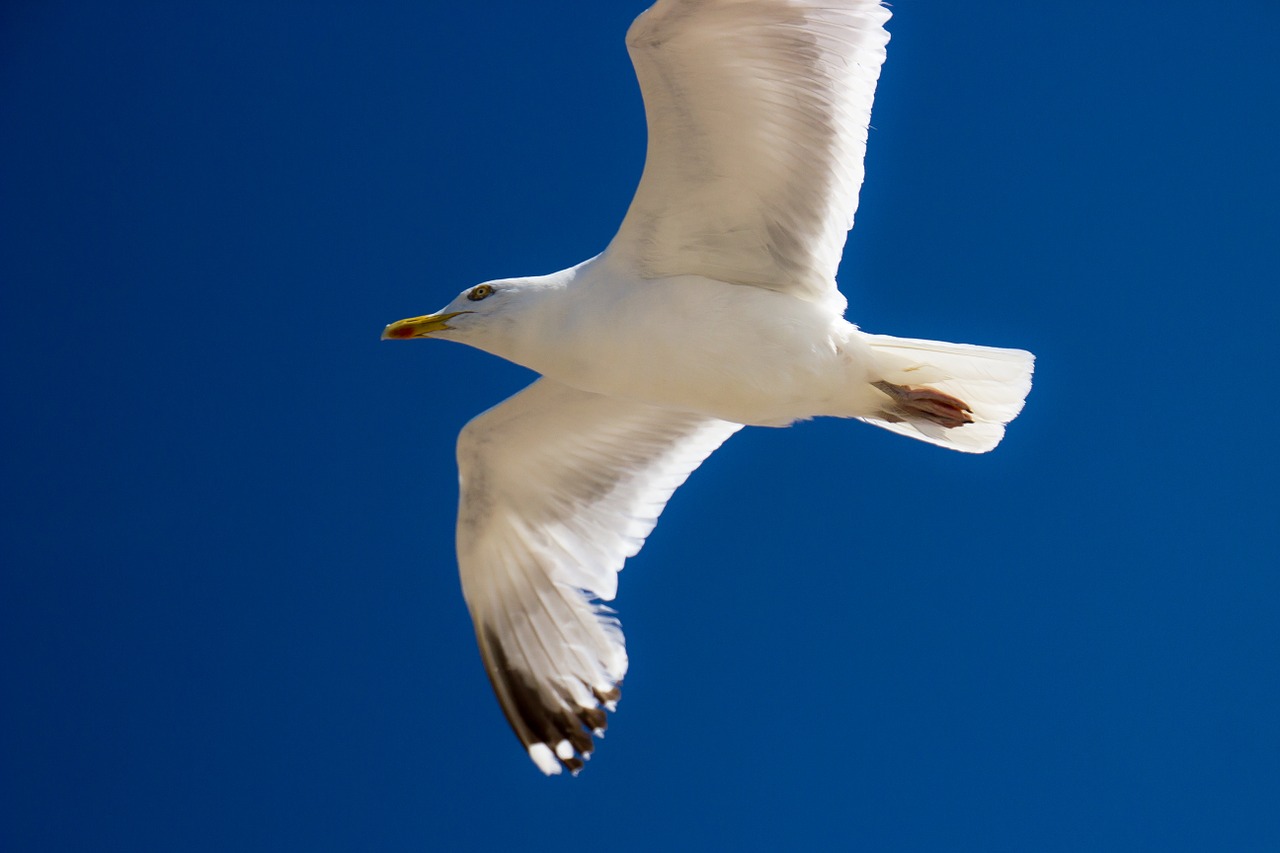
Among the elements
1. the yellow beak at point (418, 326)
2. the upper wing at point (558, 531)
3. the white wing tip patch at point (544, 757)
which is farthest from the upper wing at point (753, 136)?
the white wing tip patch at point (544, 757)

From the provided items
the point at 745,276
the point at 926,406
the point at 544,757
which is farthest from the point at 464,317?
the point at 544,757

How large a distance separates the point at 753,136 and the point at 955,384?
866mm

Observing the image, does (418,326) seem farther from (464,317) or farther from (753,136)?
(753,136)

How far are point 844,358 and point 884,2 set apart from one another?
3.05 feet

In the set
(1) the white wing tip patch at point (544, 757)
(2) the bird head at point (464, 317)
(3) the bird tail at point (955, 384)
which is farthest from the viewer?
(1) the white wing tip patch at point (544, 757)

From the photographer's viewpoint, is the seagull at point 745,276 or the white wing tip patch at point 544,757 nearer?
the seagull at point 745,276

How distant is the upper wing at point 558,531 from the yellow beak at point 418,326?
1.81 feet

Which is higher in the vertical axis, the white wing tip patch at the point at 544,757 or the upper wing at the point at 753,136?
the upper wing at the point at 753,136

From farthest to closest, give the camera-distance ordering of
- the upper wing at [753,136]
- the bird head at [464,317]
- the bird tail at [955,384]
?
the bird head at [464,317] < the bird tail at [955,384] < the upper wing at [753,136]

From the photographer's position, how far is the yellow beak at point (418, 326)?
4.51m

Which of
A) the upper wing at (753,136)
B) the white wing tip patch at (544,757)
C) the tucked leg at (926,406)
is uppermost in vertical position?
the upper wing at (753,136)

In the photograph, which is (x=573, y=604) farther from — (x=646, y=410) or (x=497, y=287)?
(x=497, y=287)

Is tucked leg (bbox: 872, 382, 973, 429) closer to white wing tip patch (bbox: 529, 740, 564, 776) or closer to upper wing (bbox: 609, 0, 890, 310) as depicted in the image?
upper wing (bbox: 609, 0, 890, 310)

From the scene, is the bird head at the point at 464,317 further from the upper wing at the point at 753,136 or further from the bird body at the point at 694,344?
the upper wing at the point at 753,136
